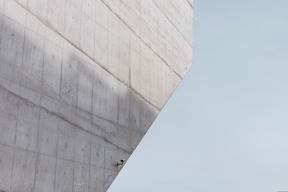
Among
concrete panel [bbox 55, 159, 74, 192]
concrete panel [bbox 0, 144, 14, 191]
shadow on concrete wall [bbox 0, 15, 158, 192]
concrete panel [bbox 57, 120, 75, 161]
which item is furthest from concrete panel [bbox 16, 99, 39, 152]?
concrete panel [bbox 55, 159, 74, 192]

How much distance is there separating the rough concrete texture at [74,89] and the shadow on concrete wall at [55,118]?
23mm

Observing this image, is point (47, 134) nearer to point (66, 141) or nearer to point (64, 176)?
point (66, 141)

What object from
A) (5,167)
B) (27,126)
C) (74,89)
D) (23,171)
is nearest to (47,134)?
(27,126)

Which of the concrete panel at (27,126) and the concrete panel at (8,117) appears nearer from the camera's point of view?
the concrete panel at (8,117)

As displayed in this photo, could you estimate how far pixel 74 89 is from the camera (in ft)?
38.5

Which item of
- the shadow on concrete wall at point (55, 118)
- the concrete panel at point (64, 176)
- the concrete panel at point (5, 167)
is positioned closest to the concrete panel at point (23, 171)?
the shadow on concrete wall at point (55, 118)

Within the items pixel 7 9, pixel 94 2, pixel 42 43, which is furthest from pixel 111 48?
pixel 7 9

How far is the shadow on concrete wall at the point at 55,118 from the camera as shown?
953cm

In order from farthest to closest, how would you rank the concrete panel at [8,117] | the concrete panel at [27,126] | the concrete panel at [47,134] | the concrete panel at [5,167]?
the concrete panel at [47,134], the concrete panel at [27,126], the concrete panel at [8,117], the concrete panel at [5,167]

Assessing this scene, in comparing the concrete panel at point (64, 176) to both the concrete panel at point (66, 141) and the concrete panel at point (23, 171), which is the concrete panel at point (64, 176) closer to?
the concrete panel at point (66, 141)

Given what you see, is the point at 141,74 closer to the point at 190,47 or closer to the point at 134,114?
the point at 134,114

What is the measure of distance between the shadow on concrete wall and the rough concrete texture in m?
0.02

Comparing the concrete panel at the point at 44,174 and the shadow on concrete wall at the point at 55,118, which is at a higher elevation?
the shadow on concrete wall at the point at 55,118

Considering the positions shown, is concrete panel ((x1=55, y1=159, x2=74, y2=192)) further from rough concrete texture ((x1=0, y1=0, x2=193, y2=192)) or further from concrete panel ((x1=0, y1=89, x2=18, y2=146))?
concrete panel ((x1=0, y1=89, x2=18, y2=146))
